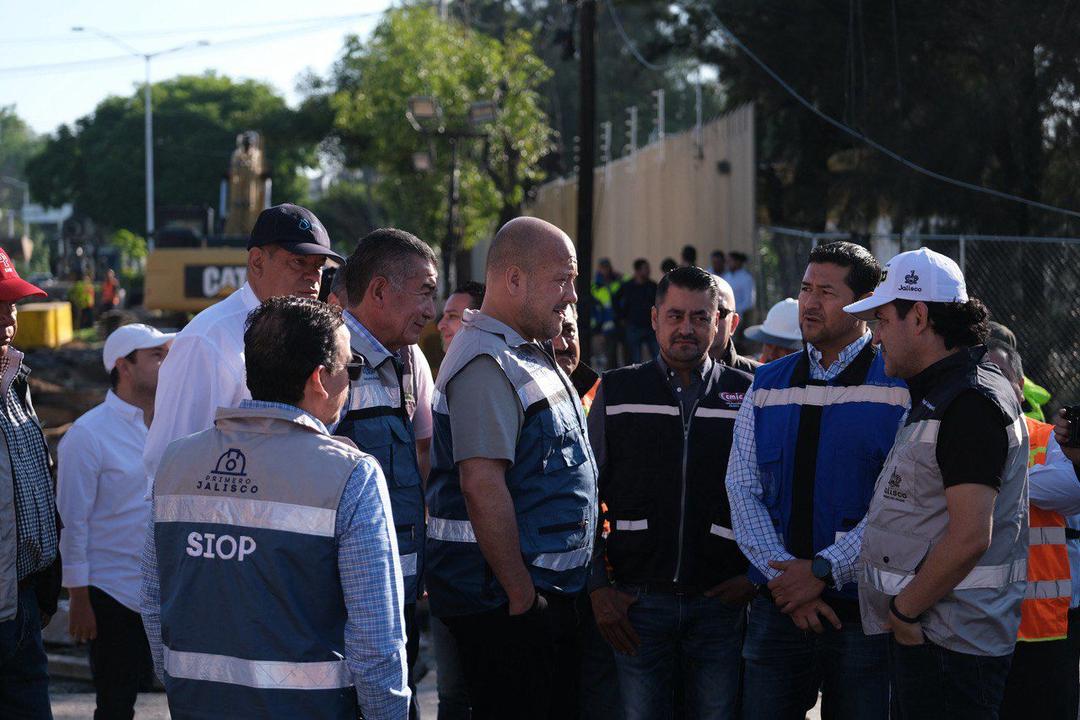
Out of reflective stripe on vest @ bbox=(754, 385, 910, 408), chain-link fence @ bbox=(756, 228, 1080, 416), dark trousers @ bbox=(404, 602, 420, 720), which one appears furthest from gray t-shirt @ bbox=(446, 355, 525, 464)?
chain-link fence @ bbox=(756, 228, 1080, 416)

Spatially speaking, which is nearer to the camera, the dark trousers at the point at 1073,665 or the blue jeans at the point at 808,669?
the blue jeans at the point at 808,669

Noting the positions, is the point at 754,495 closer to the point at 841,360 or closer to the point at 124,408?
the point at 841,360

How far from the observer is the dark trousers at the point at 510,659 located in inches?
161

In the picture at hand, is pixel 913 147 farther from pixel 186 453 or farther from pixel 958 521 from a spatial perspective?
pixel 186 453

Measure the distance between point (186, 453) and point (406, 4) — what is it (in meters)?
37.1

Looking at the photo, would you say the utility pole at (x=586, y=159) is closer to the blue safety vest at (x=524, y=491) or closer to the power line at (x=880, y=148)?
the power line at (x=880, y=148)

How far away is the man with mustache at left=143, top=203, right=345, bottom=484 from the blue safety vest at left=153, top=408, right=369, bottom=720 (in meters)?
0.93

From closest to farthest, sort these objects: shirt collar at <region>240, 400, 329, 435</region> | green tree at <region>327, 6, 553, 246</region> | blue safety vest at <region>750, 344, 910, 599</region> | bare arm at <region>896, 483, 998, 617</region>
Result: shirt collar at <region>240, 400, 329, 435</region> → bare arm at <region>896, 483, 998, 617</region> → blue safety vest at <region>750, 344, 910, 599</region> → green tree at <region>327, 6, 553, 246</region>

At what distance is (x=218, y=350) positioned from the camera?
4.18 meters

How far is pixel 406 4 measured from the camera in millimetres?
38500

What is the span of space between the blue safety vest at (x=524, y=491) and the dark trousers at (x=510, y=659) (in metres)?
0.06

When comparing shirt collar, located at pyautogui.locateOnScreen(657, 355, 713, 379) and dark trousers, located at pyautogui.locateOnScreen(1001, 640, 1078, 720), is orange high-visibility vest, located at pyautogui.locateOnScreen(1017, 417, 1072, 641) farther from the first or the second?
shirt collar, located at pyautogui.locateOnScreen(657, 355, 713, 379)

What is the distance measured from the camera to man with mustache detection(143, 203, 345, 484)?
416cm

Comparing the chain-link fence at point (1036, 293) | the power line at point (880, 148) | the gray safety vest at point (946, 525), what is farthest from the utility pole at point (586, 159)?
the gray safety vest at point (946, 525)
